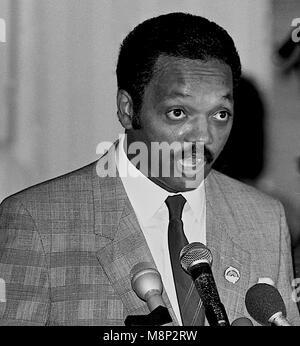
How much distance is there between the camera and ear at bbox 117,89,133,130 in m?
2.32

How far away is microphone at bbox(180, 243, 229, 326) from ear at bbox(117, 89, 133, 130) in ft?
2.54

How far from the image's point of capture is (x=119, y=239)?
2150 mm

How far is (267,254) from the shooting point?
227 cm

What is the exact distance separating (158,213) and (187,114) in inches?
13.6

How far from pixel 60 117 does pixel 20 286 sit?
2.91 ft

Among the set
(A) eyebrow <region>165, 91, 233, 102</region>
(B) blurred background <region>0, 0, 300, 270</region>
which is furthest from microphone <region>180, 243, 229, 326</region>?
(B) blurred background <region>0, 0, 300, 270</region>

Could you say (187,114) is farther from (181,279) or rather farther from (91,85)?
(91,85)

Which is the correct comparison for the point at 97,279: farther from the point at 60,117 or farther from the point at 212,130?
the point at 60,117

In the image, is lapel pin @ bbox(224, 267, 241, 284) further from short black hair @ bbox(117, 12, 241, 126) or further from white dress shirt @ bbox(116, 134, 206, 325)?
short black hair @ bbox(117, 12, 241, 126)

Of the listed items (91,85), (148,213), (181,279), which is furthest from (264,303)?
(91,85)

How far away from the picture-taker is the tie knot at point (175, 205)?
7.07 feet

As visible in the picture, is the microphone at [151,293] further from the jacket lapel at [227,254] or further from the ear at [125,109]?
the ear at [125,109]
